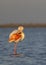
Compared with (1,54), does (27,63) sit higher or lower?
lower

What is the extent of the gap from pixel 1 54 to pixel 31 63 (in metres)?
1.93

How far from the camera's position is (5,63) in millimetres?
9938

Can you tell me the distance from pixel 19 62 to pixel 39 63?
58 centimetres

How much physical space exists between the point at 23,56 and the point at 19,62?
2.82 ft

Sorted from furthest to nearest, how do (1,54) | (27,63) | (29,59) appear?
(1,54) < (29,59) < (27,63)

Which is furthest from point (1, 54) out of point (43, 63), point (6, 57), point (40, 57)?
point (43, 63)

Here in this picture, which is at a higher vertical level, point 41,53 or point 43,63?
point 41,53

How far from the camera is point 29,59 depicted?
1057cm

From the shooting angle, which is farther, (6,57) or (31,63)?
(6,57)

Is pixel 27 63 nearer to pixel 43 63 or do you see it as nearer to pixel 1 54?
pixel 43 63

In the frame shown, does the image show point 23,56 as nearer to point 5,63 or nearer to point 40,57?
point 40,57

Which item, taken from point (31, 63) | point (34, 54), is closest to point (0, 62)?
point (31, 63)

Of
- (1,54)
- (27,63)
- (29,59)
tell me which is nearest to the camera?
(27,63)

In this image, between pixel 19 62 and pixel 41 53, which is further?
pixel 41 53
